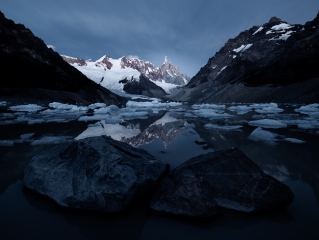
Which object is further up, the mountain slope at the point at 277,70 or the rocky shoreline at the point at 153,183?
the mountain slope at the point at 277,70

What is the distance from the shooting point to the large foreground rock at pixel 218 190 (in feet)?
9.00

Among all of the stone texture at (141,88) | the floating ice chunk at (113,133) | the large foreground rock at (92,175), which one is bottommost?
the floating ice chunk at (113,133)

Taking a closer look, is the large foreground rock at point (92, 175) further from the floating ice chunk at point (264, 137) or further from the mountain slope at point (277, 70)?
the mountain slope at point (277, 70)

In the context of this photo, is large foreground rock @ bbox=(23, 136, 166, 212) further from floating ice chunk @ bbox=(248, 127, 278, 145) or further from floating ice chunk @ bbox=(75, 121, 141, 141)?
floating ice chunk @ bbox=(248, 127, 278, 145)

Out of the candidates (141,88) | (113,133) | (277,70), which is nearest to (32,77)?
(113,133)

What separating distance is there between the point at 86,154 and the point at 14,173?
7.09 ft

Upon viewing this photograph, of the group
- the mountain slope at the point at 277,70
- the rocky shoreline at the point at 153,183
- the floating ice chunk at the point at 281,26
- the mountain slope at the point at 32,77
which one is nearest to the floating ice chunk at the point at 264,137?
the rocky shoreline at the point at 153,183

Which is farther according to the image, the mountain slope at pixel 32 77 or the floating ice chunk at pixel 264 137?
the mountain slope at pixel 32 77

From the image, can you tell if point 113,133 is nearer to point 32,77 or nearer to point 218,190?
point 218,190

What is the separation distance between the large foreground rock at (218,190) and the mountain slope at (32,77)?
1744 inches

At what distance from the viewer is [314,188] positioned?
3.40m

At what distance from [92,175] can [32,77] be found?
183ft

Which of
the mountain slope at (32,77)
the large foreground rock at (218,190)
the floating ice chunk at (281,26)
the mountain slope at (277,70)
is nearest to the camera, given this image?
the large foreground rock at (218,190)

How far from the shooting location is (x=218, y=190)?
300cm
